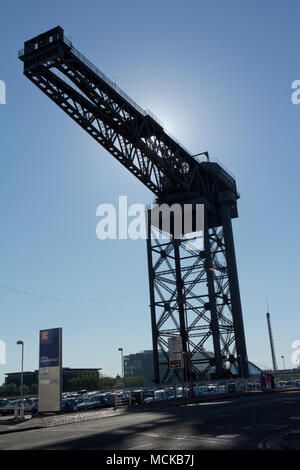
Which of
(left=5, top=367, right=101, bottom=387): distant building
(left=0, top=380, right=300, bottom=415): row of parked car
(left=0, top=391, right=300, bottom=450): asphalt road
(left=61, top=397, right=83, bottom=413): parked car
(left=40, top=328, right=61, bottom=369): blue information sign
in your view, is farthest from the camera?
(left=5, top=367, right=101, bottom=387): distant building

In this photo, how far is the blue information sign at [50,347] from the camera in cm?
2747

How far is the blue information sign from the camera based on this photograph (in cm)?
2747

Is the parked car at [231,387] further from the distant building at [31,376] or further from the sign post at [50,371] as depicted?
the distant building at [31,376]

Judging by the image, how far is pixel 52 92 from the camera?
41969mm

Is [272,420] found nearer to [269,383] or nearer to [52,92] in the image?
[269,383]

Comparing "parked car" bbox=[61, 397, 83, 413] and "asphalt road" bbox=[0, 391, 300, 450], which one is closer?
"asphalt road" bbox=[0, 391, 300, 450]

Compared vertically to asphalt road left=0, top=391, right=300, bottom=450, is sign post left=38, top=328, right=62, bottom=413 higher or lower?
higher

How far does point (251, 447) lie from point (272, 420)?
19.4 ft

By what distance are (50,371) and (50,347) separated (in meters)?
1.49

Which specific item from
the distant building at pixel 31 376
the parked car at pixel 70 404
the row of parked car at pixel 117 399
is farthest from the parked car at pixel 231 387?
the distant building at pixel 31 376

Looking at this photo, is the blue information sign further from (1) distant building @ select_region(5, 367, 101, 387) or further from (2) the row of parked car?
(1) distant building @ select_region(5, 367, 101, 387)

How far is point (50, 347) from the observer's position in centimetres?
2795

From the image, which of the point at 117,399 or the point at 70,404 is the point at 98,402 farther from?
the point at 117,399

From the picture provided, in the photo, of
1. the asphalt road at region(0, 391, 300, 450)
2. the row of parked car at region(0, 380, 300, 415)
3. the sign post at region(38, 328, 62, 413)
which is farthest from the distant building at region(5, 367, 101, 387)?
the asphalt road at region(0, 391, 300, 450)
